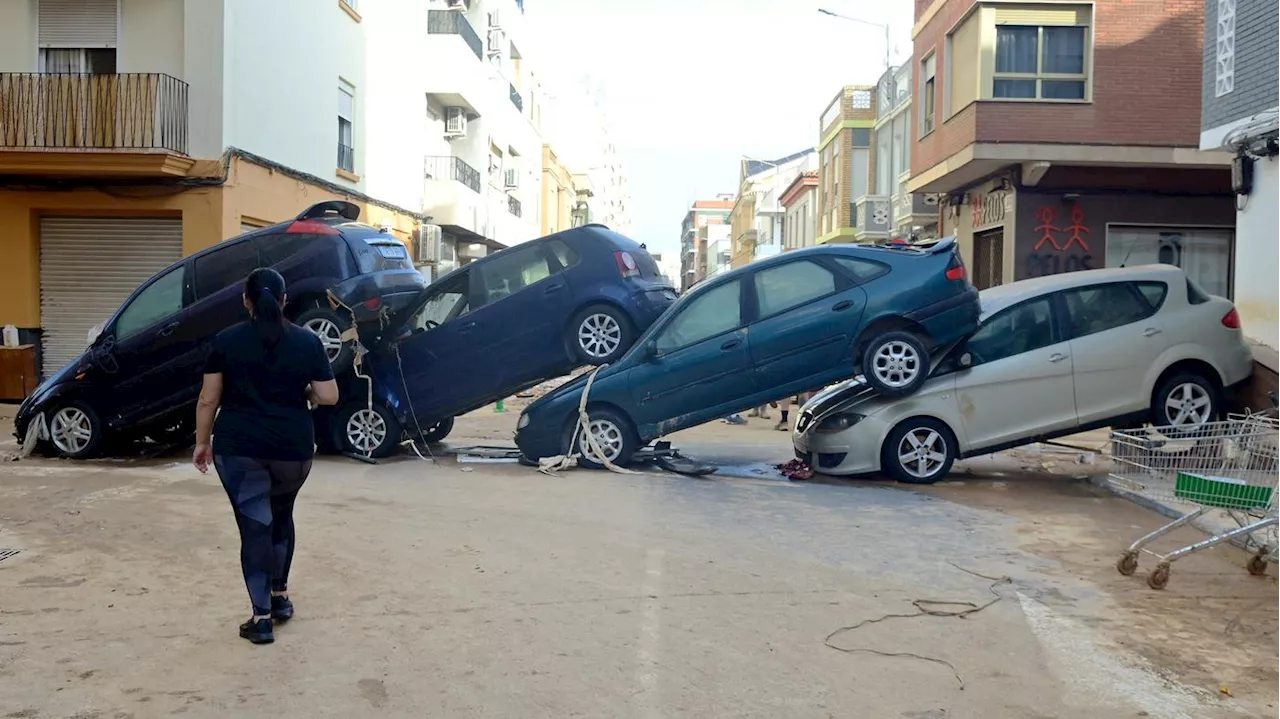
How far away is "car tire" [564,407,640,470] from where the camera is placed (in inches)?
429

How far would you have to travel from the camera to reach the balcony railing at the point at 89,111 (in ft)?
54.6

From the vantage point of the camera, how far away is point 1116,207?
64.0 ft

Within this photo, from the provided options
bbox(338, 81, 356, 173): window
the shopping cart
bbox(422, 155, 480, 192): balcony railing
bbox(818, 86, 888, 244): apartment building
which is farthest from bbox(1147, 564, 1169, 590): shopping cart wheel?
bbox(818, 86, 888, 244): apartment building

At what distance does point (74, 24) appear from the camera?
57.4ft

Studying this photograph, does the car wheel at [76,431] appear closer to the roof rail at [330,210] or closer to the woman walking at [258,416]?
the roof rail at [330,210]

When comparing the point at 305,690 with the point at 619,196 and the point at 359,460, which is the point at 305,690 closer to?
the point at 359,460

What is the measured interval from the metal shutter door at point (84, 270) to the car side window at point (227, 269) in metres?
7.22

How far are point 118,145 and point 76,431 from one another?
6.58 m

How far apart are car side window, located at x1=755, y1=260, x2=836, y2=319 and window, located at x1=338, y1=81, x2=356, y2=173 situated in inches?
575

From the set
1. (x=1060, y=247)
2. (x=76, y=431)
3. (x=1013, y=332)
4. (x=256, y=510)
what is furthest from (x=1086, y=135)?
(x=256, y=510)

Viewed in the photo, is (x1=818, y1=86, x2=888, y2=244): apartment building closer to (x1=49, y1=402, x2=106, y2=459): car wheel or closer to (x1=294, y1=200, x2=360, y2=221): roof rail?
(x1=294, y1=200, x2=360, y2=221): roof rail

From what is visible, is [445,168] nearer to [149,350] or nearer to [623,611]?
[149,350]

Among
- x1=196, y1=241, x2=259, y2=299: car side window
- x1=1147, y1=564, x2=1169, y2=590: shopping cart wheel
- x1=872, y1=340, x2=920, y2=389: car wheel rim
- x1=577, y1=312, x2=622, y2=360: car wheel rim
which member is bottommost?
x1=1147, y1=564, x2=1169, y2=590: shopping cart wheel

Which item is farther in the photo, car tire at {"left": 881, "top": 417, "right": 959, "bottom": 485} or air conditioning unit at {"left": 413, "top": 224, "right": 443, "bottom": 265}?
air conditioning unit at {"left": 413, "top": 224, "right": 443, "bottom": 265}
